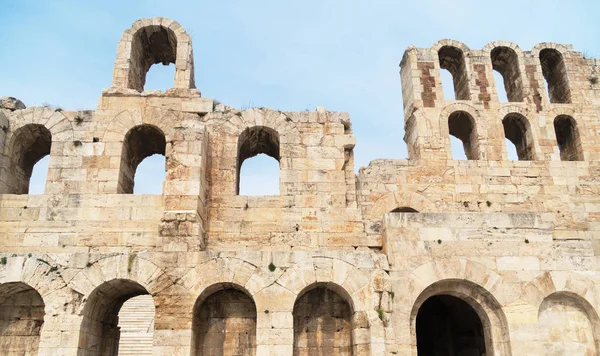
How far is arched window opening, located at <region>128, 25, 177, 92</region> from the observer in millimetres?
14141

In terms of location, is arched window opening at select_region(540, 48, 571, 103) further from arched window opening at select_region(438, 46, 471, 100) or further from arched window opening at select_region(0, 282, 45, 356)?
arched window opening at select_region(0, 282, 45, 356)

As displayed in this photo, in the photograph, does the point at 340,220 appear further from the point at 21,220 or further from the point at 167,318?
the point at 21,220

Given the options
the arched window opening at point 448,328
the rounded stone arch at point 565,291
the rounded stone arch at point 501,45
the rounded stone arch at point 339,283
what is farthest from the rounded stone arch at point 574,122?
the rounded stone arch at point 339,283

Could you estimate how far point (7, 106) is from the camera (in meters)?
13.0

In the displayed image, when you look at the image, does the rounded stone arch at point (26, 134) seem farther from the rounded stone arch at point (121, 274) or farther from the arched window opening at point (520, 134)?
the arched window opening at point (520, 134)

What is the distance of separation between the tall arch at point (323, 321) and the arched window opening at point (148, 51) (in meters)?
7.67

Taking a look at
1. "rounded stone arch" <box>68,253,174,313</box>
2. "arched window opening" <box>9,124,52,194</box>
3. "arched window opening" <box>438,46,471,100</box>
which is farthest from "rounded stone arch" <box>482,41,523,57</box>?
"arched window opening" <box>9,124,52,194</box>

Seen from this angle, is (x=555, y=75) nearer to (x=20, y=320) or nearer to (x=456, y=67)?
(x=456, y=67)

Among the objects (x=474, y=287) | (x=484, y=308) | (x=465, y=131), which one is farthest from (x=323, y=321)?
(x=465, y=131)

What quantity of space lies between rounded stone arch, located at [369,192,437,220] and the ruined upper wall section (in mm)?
1425

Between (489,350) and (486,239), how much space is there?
241cm

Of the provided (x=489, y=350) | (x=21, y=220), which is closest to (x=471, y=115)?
(x=489, y=350)

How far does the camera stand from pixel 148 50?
15117mm

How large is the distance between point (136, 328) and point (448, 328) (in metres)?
11.3
